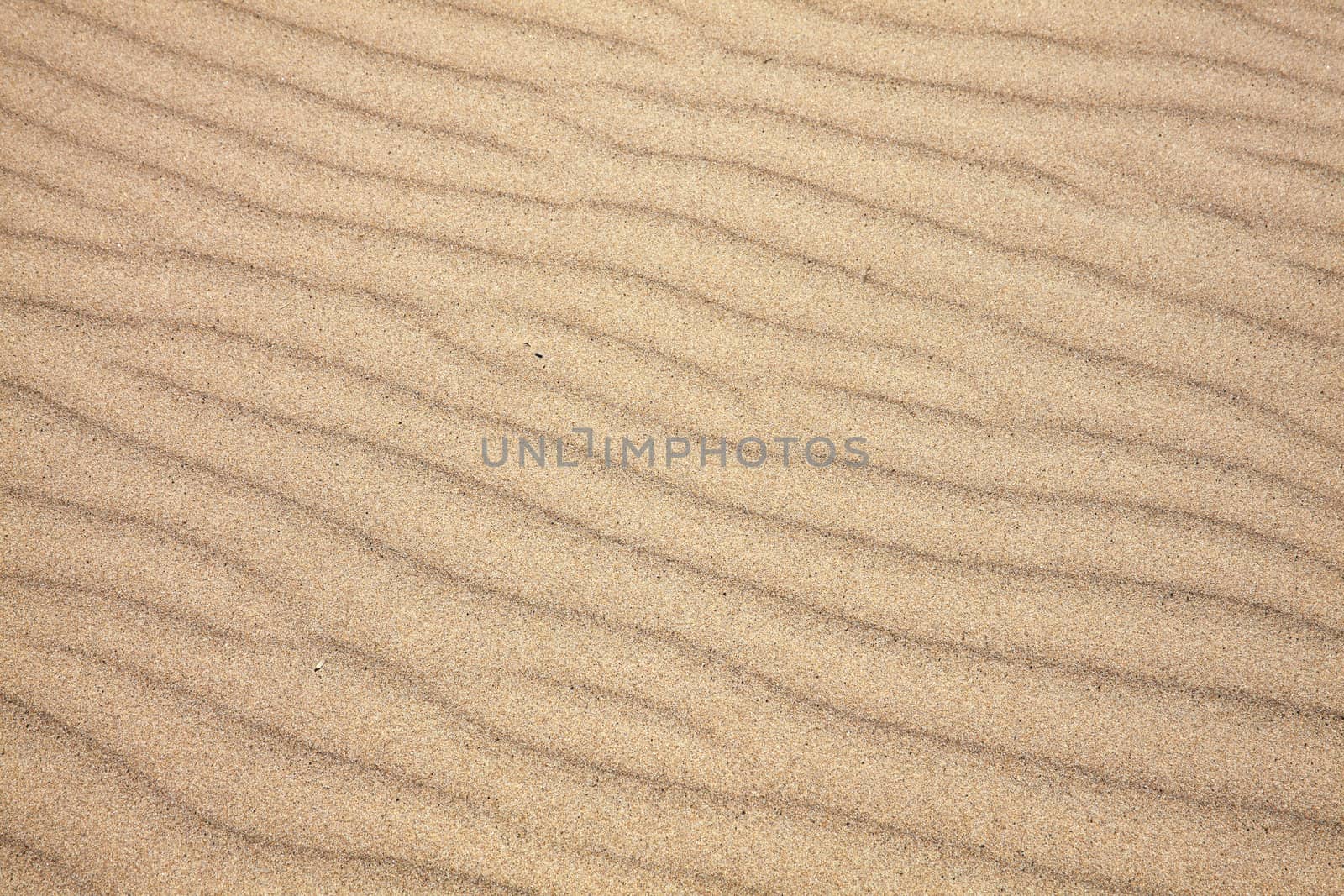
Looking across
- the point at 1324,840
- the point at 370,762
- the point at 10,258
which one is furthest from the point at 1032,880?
the point at 10,258

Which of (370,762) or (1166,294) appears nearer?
(370,762)

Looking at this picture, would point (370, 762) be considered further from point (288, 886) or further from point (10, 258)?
point (10, 258)

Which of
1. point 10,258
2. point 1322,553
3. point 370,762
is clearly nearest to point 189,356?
point 10,258

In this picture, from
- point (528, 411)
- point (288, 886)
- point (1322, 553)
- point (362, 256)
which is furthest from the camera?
point (362, 256)

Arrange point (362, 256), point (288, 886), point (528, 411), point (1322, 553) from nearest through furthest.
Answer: point (288, 886)
point (1322, 553)
point (528, 411)
point (362, 256)

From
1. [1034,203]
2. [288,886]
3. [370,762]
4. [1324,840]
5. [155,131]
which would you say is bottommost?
[288,886]

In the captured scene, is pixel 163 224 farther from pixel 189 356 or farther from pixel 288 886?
pixel 288 886

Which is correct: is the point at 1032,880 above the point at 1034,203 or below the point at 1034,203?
below
